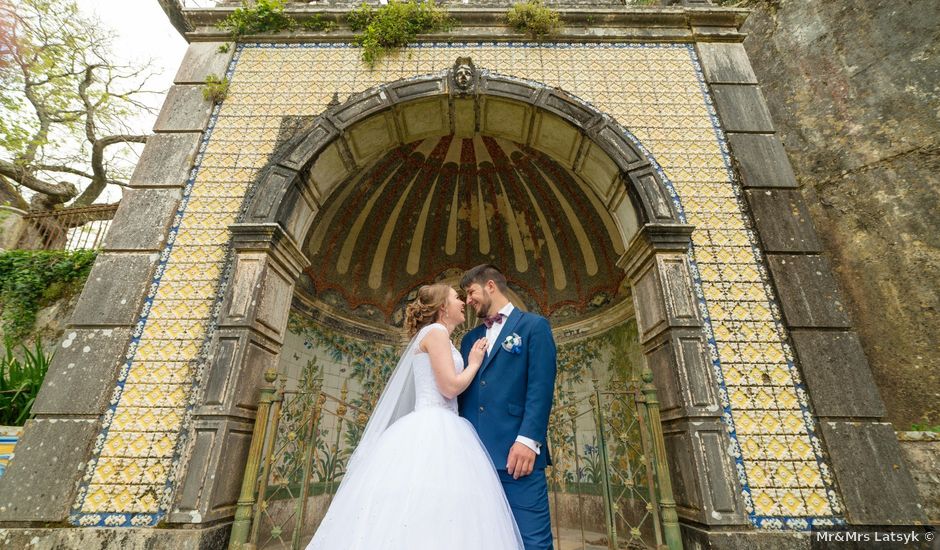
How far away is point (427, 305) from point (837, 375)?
3.45 m

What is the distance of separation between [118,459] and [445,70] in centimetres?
471

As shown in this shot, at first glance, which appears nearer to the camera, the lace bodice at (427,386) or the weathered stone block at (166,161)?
the lace bodice at (427,386)

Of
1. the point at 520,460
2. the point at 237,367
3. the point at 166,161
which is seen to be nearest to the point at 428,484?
the point at 520,460

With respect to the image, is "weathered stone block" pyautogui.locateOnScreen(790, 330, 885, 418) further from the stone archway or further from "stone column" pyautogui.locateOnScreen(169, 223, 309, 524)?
"stone column" pyautogui.locateOnScreen(169, 223, 309, 524)

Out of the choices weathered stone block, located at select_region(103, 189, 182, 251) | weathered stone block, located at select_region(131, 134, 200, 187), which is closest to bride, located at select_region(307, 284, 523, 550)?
weathered stone block, located at select_region(103, 189, 182, 251)

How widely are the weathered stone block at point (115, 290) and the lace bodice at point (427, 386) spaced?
2.96 meters

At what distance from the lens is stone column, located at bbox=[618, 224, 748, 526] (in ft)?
10.0

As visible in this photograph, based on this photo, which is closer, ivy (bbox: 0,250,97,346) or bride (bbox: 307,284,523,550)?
bride (bbox: 307,284,523,550)

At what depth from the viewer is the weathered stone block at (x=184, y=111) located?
4434mm

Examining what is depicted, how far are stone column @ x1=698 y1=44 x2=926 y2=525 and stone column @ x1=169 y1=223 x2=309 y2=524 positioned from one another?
4617 mm

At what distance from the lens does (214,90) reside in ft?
15.0

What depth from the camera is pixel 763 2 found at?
686 cm

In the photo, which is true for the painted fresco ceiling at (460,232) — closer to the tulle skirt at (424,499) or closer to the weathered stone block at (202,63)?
the weathered stone block at (202,63)

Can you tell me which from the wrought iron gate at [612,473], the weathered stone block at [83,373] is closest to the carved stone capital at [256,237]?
the weathered stone block at [83,373]
